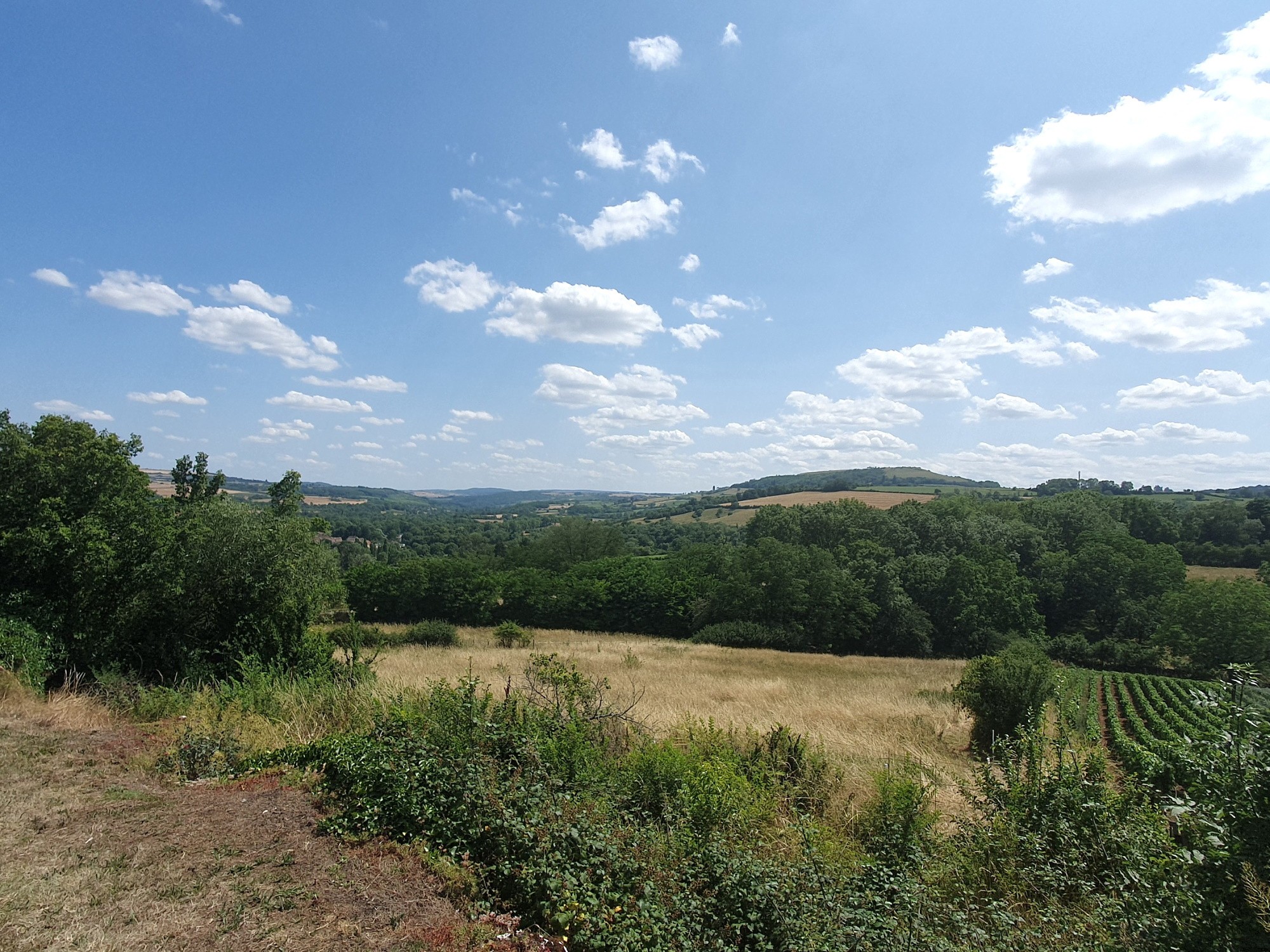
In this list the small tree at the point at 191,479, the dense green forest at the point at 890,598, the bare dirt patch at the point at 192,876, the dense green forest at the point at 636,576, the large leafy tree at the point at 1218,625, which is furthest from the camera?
the dense green forest at the point at 890,598

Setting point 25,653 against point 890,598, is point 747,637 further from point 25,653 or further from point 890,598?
point 25,653

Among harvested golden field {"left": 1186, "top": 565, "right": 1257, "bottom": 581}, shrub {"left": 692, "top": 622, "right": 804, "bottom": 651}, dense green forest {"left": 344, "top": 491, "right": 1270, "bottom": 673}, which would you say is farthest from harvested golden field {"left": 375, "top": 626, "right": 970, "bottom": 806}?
harvested golden field {"left": 1186, "top": 565, "right": 1257, "bottom": 581}

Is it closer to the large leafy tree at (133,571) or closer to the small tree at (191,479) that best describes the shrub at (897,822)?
the large leafy tree at (133,571)

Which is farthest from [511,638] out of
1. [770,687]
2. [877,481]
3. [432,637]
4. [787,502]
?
[877,481]

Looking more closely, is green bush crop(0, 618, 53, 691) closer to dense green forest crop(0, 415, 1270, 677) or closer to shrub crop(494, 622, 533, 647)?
dense green forest crop(0, 415, 1270, 677)

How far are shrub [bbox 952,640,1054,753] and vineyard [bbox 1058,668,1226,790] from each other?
2.03 ft

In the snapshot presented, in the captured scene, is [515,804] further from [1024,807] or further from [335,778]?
[1024,807]

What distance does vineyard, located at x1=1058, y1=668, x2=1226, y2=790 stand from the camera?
3.89 m

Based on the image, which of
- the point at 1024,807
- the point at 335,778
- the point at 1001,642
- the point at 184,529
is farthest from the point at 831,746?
the point at 1001,642

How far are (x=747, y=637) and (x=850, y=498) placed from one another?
5207 centimetres

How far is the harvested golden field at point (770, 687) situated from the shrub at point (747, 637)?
245cm

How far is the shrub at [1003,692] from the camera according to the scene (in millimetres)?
13875

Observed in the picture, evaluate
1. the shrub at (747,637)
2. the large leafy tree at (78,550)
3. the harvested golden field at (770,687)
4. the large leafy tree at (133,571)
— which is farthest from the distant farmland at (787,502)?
the large leafy tree at (78,550)

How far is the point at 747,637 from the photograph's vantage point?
136 ft
